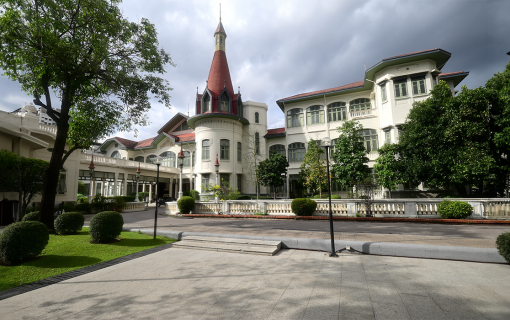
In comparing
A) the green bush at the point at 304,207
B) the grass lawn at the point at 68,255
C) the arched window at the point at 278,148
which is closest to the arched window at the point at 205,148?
the arched window at the point at 278,148

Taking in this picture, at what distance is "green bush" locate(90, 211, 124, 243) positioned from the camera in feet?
27.4

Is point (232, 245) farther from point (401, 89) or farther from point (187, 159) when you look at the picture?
point (187, 159)

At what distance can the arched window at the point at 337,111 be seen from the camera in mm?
25922

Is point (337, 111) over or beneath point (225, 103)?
beneath

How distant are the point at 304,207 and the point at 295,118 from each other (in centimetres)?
1594

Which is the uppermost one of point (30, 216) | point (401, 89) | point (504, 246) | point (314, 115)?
point (401, 89)

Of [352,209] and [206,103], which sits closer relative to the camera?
[352,209]

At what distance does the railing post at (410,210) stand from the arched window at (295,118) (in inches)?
630

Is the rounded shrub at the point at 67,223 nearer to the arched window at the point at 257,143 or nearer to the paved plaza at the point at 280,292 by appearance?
the paved plaza at the point at 280,292

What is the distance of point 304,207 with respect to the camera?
47.5 ft

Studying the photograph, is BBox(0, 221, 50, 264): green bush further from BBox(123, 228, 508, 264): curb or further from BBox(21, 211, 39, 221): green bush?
BBox(123, 228, 508, 264): curb

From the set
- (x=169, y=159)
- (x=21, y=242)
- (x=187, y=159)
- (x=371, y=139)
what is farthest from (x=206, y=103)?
(x=21, y=242)

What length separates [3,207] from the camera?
13820mm

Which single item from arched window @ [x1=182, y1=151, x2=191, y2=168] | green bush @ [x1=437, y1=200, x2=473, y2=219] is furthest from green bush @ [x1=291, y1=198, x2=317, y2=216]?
arched window @ [x1=182, y1=151, x2=191, y2=168]
